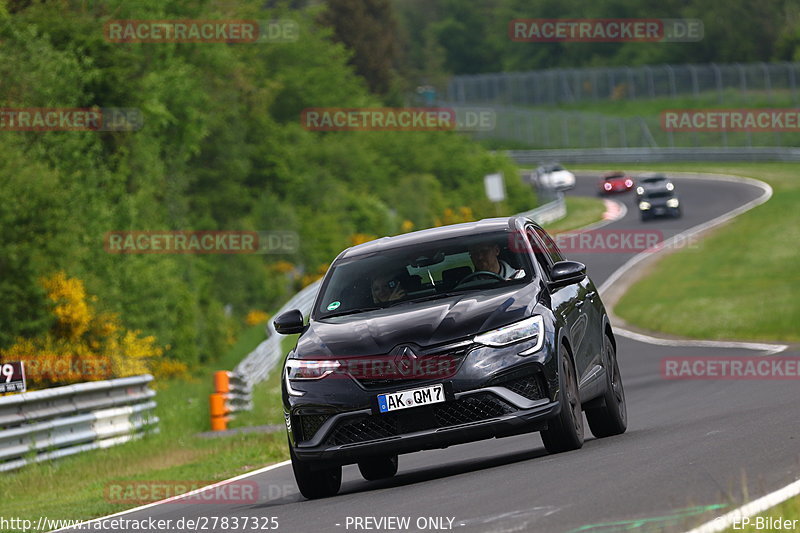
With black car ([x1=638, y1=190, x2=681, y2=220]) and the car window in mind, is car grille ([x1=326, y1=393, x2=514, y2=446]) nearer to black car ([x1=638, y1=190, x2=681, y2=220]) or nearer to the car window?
the car window

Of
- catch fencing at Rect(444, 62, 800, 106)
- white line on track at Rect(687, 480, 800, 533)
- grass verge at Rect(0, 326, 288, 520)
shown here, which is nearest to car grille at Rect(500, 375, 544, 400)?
white line on track at Rect(687, 480, 800, 533)

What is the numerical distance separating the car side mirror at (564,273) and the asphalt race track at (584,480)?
1235 mm

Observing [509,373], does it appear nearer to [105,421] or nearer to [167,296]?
[105,421]

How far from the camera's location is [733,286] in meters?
41.7

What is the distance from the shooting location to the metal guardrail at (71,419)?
1733 cm

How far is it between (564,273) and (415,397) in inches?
66.2

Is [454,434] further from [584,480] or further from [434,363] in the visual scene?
[584,480]

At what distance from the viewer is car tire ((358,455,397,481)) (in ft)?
39.0

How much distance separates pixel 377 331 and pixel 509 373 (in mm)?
941

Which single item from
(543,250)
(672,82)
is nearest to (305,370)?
(543,250)

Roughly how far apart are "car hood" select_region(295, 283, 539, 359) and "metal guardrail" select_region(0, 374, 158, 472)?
24.4 ft

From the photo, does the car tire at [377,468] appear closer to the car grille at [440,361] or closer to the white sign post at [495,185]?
the car grille at [440,361]

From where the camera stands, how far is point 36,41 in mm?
40375

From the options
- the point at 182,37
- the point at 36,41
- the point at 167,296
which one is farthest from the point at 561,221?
the point at 36,41
